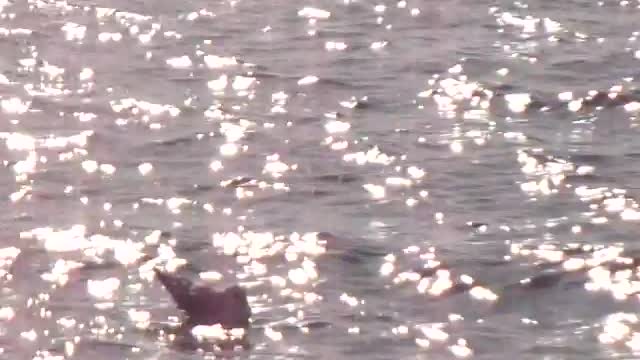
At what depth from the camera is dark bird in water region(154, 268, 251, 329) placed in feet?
31.1

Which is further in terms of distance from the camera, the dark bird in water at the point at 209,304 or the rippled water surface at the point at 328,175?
the rippled water surface at the point at 328,175

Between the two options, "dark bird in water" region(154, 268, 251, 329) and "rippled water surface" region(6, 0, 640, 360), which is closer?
"dark bird in water" region(154, 268, 251, 329)

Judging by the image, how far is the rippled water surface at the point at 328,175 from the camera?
31.6ft

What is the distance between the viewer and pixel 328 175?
12.3 meters

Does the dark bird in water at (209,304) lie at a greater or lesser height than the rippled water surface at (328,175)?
lesser

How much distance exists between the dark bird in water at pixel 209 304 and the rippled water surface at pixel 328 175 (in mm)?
119

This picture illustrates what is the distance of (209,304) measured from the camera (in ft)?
31.2

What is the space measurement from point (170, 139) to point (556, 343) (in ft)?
15.7

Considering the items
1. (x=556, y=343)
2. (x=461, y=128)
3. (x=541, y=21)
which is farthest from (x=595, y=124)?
(x=556, y=343)

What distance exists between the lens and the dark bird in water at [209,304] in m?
9.49

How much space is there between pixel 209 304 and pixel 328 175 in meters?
2.94

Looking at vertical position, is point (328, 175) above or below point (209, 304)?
above

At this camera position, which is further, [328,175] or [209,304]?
→ [328,175]

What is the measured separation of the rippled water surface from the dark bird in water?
0.12 m
